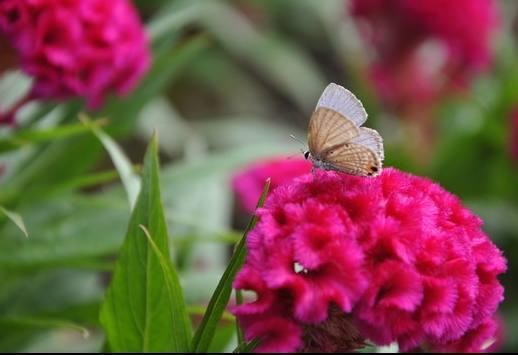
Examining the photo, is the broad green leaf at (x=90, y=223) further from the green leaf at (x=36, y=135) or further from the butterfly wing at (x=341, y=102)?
the butterfly wing at (x=341, y=102)

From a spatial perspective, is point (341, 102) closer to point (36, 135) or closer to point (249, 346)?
point (249, 346)

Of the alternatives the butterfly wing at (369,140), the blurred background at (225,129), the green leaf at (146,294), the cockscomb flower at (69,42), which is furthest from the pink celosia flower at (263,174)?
the butterfly wing at (369,140)

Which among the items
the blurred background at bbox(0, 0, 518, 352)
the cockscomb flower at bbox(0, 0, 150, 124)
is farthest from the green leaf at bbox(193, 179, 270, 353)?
the cockscomb flower at bbox(0, 0, 150, 124)

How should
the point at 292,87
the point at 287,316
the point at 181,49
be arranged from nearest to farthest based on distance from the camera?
the point at 287,316 < the point at 181,49 < the point at 292,87

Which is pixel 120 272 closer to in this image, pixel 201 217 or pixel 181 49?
pixel 181 49

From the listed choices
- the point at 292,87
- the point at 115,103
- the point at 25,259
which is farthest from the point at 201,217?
the point at 292,87

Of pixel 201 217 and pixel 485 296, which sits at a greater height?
pixel 485 296
